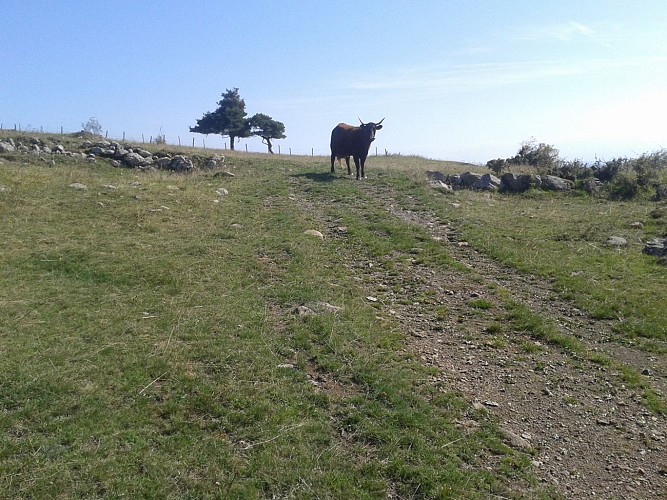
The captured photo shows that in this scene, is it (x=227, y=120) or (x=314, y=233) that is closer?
(x=314, y=233)

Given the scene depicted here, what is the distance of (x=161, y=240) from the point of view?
1145 centimetres

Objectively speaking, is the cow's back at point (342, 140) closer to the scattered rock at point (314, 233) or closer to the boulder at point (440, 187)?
the boulder at point (440, 187)

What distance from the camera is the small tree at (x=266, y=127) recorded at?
192ft

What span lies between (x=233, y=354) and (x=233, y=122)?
52.3 m

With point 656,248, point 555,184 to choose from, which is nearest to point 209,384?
point 656,248

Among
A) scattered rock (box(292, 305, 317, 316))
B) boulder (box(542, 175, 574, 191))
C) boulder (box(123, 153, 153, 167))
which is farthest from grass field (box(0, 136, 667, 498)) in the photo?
boulder (box(123, 153, 153, 167))

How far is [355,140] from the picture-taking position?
75.2 ft

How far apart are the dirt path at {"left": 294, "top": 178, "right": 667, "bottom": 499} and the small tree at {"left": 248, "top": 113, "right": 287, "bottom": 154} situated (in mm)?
50917

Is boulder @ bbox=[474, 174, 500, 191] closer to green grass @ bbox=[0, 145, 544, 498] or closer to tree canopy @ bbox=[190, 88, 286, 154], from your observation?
green grass @ bbox=[0, 145, 544, 498]

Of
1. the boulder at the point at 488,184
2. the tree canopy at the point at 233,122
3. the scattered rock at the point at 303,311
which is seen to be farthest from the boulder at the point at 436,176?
the tree canopy at the point at 233,122

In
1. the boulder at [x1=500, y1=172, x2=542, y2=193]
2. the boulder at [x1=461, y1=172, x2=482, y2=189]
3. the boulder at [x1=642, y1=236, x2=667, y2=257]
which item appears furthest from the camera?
the boulder at [x1=461, y1=172, x2=482, y2=189]

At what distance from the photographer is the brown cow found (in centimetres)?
2255

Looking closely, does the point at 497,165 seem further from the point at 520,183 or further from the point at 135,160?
the point at 135,160

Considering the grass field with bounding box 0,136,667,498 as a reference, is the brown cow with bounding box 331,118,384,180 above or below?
above
